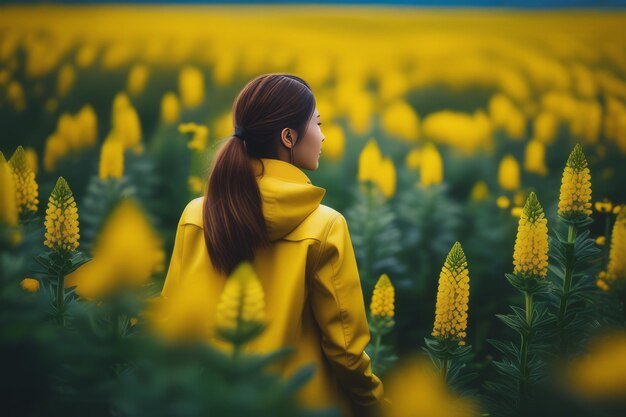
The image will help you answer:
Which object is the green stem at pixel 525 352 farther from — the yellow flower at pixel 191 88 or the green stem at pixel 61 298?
the yellow flower at pixel 191 88

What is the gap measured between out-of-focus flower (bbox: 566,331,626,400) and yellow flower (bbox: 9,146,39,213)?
1706mm

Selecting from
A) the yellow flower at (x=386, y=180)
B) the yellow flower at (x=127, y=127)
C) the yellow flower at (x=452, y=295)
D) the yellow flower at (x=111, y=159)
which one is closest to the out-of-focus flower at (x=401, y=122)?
the yellow flower at (x=386, y=180)

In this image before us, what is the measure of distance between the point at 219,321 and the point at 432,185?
2974 millimetres

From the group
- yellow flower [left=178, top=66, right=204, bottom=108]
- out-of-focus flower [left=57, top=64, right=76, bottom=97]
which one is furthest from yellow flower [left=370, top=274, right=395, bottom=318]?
out-of-focus flower [left=57, top=64, right=76, bottom=97]

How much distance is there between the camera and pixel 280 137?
1.93 meters

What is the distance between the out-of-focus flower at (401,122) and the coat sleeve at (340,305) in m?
3.02

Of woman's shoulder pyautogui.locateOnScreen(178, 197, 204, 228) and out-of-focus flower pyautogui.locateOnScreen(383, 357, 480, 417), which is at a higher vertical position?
woman's shoulder pyautogui.locateOnScreen(178, 197, 204, 228)

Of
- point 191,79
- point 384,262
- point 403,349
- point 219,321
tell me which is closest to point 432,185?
point 384,262

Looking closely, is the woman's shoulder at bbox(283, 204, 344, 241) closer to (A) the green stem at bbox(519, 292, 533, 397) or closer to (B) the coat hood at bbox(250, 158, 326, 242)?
(B) the coat hood at bbox(250, 158, 326, 242)

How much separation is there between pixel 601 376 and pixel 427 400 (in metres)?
0.42

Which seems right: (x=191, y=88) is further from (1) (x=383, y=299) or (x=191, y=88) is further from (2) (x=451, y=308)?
(2) (x=451, y=308)

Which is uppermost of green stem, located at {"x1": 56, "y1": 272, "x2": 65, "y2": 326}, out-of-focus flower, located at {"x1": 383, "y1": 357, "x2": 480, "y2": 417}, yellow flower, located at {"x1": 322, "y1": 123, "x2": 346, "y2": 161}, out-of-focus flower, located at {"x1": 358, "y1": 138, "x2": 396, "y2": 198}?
yellow flower, located at {"x1": 322, "y1": 123, "x2": 346, "y2": 161}

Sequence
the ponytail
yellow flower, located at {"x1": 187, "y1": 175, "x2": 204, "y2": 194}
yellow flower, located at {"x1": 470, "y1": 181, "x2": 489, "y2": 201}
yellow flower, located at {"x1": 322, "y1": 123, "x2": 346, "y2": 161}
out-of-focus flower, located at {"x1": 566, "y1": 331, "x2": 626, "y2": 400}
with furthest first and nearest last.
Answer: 1. yellow flower, located at {"x1": 322, "y1": 123, "x2": 346, "y2": 161}
2. yellow flower, located at {"x1": 470, "y1": 181, "x2": 489, "y2": 201}
3. yellow flower, located at {"x1": 187, "y1": 175, "x2": 204, "y2": 194}
4. the ponytail
5. out-of-focus flower, located at {"x1": 566, "y1": 331, "x2": 626, "y2": 400}

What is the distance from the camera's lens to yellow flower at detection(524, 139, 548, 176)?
4.29 m
